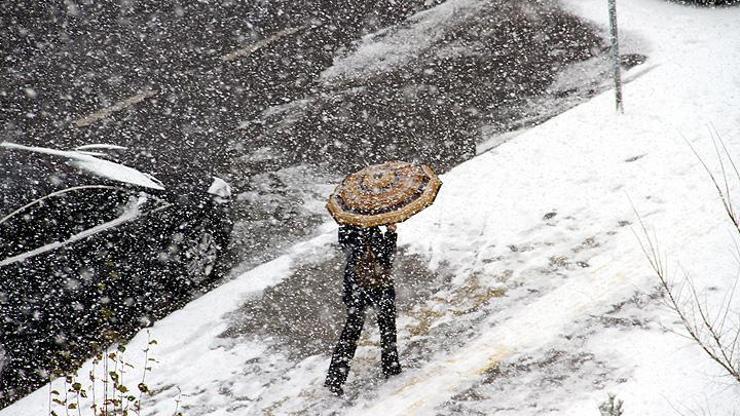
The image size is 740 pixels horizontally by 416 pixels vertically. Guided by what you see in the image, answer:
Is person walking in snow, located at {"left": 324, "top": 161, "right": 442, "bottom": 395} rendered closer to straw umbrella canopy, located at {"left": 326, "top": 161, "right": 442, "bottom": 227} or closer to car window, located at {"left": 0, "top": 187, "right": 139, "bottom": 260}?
straw umbrella canopy, located at {"left": 326, "top": 161, "right": 442, "bottom": 227}

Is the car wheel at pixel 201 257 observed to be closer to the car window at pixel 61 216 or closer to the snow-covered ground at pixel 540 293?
the snow-covered ground at pixel 540 293

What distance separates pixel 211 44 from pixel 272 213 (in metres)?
4.23

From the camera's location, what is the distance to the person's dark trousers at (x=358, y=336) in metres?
6.04

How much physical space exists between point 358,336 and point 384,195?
1.13m

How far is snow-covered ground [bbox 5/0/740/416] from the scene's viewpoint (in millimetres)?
6027

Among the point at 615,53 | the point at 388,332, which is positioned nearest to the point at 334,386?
the point at 388,332

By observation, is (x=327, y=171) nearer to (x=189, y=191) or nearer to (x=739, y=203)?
(x=189, y=191)

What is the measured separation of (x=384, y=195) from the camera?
575cm

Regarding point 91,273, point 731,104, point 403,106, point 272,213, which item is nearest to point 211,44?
point 403,106

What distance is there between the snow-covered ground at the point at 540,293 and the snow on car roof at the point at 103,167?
1.23 meters

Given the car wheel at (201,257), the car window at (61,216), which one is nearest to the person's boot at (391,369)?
the car wheel at (201,257)

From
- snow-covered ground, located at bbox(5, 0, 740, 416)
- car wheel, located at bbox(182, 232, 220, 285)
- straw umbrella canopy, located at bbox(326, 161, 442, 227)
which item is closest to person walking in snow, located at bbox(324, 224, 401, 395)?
straw umbrella canopy, located at bbox(326, 161, 442, 227)

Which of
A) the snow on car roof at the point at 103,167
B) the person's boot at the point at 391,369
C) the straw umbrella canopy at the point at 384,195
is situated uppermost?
the snow on car roof at the point at 103,167

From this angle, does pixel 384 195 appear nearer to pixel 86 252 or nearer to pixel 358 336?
pixel 358 336
